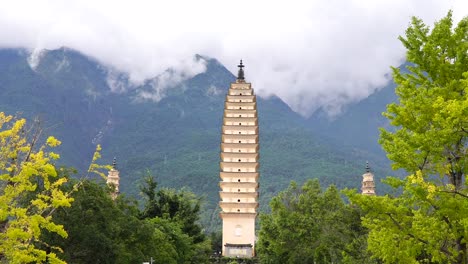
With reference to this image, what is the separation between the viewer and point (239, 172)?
6675 cm

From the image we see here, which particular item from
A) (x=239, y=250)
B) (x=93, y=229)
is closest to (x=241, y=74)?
(x=239, y=250)

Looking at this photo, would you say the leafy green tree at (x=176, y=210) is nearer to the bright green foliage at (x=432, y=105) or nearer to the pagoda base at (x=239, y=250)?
the pagoda base at (x=239, y=250)

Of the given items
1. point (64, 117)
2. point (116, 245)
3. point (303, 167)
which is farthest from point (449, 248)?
point (64, 117)

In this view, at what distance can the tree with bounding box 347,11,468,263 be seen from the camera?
13281 millimetres

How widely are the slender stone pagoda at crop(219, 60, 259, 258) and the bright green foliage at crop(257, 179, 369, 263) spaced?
18.2 m

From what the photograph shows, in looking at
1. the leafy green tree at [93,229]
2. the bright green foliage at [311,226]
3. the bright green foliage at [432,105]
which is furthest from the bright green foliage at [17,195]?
the bright green foliage at [311,226]

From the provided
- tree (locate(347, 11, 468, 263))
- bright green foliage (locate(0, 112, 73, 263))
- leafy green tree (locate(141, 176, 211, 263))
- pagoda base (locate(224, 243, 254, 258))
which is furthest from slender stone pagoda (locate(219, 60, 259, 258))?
bright green foliage (locate(0, 112, 73, 263))

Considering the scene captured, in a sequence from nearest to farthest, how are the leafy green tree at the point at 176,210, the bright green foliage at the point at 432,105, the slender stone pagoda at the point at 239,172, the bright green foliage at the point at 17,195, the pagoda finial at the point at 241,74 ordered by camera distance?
the bright green foliage at the point at 17,195 → the bright green foliage at the point at 432,105 → the leafy green tree at the point at 176,210 → the slender stone pagoda at the point at 239,172 → the pagoda finial at the point at 241,74

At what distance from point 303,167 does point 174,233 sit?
115 meters

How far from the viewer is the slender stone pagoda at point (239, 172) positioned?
63.2m

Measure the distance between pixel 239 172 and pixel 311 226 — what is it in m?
28.0

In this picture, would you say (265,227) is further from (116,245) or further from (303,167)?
(303,167)

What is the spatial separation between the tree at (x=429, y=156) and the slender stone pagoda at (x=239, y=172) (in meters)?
48.3

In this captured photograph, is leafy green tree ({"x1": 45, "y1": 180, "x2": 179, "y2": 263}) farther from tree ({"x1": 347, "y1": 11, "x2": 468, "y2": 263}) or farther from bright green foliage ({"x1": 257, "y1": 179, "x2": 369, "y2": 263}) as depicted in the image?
bright green foliage ({"x1": 257, "y1": 179, "x2": 369, "y2": 263})
